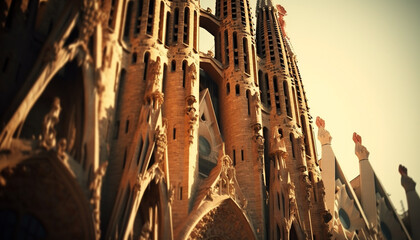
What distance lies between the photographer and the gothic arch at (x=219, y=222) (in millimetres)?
16578

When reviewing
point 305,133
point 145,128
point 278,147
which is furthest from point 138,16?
point 305,133

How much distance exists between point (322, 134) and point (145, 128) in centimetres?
2727

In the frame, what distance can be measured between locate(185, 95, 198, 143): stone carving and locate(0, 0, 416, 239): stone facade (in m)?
0.05

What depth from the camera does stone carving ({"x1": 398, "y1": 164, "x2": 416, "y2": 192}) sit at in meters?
38.5

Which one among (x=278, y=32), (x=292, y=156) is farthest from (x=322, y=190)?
(x=278, y=32)

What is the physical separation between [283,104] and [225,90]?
4.21 meters

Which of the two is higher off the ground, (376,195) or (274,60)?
(274,60)

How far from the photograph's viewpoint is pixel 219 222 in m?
17.9

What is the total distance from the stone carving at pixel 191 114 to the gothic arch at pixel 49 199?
24.0 ft

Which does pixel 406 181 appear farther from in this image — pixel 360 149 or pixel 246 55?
pixel 246 55

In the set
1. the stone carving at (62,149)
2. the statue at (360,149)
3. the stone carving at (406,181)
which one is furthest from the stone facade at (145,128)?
the stone carving at (406,181)

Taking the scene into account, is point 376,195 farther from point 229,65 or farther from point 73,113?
point 73,113

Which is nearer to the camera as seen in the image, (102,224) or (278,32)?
(102,224)

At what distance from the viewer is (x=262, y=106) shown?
25641 millimetres
